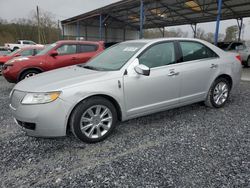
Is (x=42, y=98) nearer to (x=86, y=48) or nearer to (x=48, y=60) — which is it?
(x=48, y=60)

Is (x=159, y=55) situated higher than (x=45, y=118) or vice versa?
(x=159, y=55)

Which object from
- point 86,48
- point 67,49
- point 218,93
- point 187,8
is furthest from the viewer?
point 187,8

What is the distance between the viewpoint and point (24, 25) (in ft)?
114

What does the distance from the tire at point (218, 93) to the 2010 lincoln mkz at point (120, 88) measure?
20 millimetres

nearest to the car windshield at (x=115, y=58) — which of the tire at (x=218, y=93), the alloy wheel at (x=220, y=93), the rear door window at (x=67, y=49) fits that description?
the tire at (x=218, y=93)

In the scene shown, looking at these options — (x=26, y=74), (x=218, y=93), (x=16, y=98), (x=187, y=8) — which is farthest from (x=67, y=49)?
(x=187, y=8)

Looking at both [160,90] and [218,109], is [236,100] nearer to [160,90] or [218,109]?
[218,109]

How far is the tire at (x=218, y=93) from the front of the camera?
3723 mm

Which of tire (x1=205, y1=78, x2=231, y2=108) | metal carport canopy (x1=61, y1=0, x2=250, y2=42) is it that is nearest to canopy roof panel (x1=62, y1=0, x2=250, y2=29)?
metal carport canopy (x1=61, y1=0, x2=250, y2=42)

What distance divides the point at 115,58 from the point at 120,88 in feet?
2.52

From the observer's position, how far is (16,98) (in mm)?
2496

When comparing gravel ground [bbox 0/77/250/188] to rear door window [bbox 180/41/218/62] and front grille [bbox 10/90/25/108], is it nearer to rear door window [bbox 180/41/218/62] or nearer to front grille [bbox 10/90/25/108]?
front grille [bbox 10/90/25/108]

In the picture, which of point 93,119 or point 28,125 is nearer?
point 28,125

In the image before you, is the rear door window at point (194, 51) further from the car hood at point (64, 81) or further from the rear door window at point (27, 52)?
the rear door window at point (27, 52)
